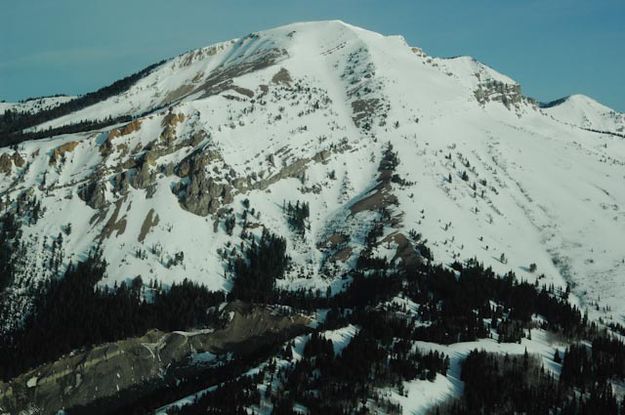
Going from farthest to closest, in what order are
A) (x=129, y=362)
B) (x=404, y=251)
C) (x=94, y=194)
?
(x=94, y=194), (x=404, y=251), (x=129, y=362)

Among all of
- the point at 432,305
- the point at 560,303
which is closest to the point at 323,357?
the point at 432,305

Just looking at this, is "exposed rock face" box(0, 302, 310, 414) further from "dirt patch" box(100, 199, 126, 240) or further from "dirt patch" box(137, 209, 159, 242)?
"dirt patch" box(100, 199, 126, 240)

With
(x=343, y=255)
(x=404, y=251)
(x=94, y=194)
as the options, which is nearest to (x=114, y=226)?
(x=94, y=194)

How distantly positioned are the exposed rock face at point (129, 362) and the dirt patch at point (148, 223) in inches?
1545

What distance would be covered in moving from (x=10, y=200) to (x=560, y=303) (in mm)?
A: 139540

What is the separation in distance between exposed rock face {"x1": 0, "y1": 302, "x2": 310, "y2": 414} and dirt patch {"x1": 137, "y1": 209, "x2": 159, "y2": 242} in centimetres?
3924

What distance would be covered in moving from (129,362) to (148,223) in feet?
179

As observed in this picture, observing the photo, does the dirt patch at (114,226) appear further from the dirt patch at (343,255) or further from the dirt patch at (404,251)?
the dirt patch at (404,251)

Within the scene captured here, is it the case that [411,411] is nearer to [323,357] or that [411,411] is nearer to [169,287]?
[323,357]

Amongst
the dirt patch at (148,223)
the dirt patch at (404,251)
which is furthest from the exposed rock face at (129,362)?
the dirt patch at (148,223)

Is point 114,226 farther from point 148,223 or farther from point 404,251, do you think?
point 404,251

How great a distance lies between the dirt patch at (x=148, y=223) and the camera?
18393cm

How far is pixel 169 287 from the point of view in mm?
169750

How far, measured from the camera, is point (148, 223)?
18738cm
